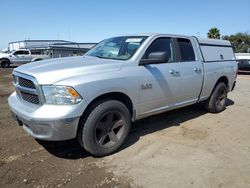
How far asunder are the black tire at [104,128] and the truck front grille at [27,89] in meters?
0.73

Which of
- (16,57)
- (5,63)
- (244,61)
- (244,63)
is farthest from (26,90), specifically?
(16,57)

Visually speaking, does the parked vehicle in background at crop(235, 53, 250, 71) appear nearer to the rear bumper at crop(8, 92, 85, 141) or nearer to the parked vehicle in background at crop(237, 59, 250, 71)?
the parked vehicle in background at crop(237, 59, 250, 71)

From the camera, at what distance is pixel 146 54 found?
456 centimetres

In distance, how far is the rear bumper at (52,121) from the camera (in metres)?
3.45

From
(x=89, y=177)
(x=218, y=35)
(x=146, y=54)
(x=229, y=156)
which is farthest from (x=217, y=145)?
(x=218, y=35)

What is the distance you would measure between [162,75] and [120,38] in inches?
45.1

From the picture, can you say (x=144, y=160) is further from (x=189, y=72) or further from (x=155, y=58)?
(x=189, y=72)

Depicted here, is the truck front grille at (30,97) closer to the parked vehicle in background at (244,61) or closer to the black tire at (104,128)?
the black tire at (104,128)

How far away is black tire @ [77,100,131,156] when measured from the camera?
3740mm

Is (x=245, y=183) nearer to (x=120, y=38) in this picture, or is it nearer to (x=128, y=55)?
(x=128, y=55)

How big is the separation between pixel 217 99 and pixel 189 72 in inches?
71.8

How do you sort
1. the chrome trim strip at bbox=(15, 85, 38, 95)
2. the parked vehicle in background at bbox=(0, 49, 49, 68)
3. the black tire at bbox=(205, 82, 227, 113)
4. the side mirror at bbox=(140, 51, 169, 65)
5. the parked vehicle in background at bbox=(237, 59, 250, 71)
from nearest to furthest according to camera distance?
the chrome trim strip at bbox=(15, 85, 38, 95) → the side mirror at bbox=(140, 51, 169, 65) → the black tire at bbox=(205, 82, 227, 113) → the parked vehicle in background at bbox=(237, 59, 250, 71) → the parked vehicle in background at bbox=(0, 49, 49, 68)

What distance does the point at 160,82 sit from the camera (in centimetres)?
466

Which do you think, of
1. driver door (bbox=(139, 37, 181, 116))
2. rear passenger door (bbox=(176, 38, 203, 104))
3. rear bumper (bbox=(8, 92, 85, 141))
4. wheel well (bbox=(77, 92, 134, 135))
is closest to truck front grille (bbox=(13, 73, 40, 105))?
rear bumper (bbox=(8, 92, 85, 141))
